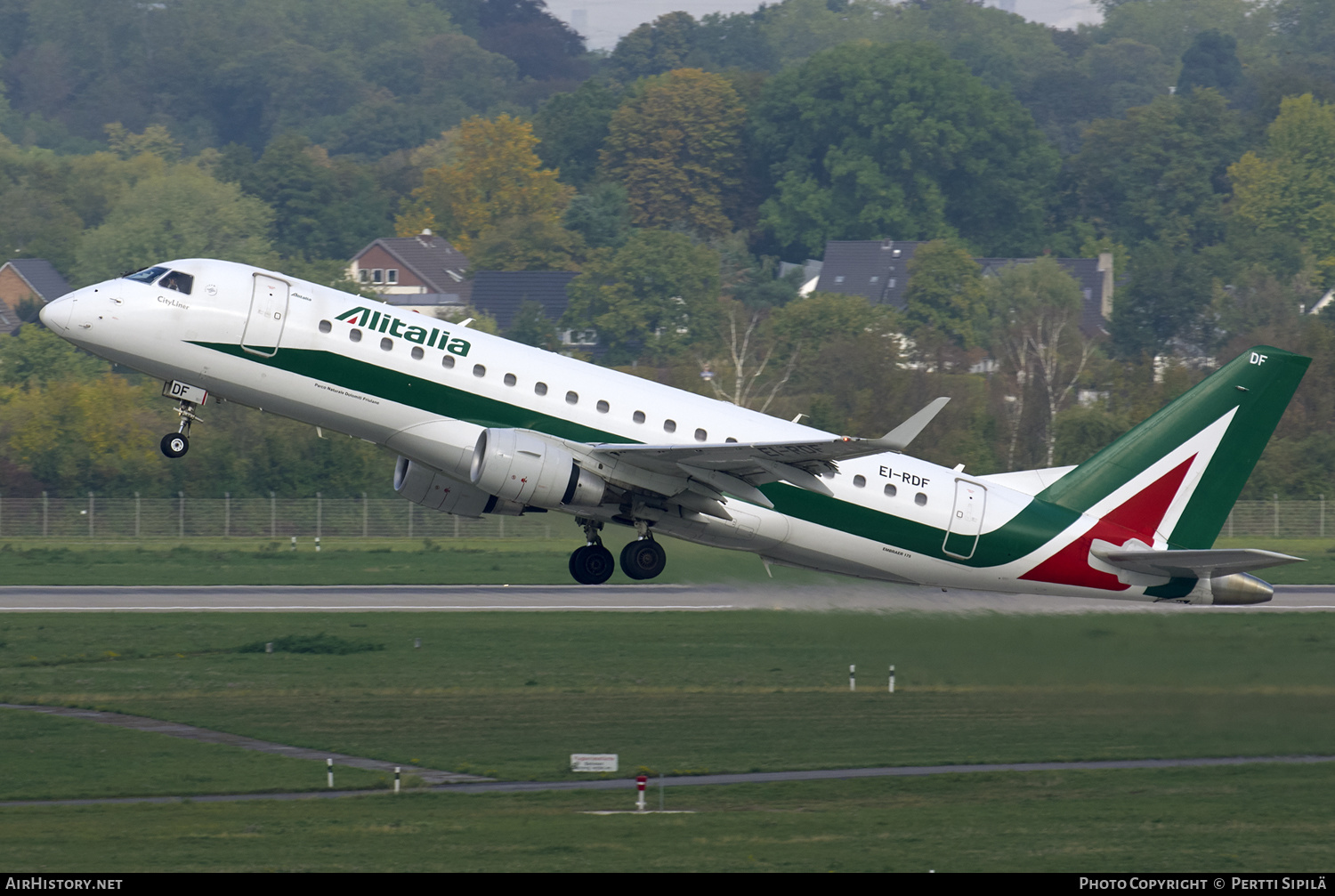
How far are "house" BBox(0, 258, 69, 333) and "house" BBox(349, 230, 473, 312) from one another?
26.2 meters

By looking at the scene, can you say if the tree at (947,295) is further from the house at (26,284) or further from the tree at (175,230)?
the house at (26,284)

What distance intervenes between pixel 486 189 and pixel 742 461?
501 feet

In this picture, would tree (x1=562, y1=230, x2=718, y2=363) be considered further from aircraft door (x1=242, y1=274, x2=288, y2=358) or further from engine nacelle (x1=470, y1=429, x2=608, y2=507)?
aircraft door (x1=242, y1=274, x2=288, y2=358)

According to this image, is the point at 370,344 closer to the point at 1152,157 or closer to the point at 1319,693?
the point at 1319,693

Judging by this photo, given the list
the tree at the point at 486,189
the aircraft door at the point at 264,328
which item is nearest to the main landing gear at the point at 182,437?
the aircraft door at the point at 264,328

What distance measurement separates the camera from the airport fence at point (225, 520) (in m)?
79.1

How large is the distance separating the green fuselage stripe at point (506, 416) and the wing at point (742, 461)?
513mm

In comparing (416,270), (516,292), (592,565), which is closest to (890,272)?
(516,292)

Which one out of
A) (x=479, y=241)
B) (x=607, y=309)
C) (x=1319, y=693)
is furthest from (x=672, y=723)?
(x=479, y=241)

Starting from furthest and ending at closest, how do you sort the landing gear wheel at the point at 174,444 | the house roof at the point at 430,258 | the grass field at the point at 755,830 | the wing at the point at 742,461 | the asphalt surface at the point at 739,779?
the house roof at the point at 430,258
the landing gear wheel at the point at 174,444
the wing at the point at 742,461
the asphalt surface at the point at 739,779
the grass field at the point at 755,830

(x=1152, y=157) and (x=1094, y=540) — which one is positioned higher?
(x=1152, y=157)

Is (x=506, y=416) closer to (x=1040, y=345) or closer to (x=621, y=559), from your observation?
(x=621, y=559)

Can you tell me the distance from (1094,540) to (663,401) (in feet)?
36.5

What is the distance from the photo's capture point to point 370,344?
36500 mm
